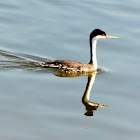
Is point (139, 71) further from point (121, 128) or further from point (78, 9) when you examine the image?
point (78, 9)

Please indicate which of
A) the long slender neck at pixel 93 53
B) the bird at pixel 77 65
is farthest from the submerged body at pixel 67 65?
the long slender neck at pixel 93 53

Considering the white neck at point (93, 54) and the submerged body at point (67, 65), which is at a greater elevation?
the white neck at point (93, 54)

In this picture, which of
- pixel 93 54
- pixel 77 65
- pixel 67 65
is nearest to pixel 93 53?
pixel 93 54

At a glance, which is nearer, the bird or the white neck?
the bird

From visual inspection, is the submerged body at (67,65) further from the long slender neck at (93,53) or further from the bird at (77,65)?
the long slender neck at (93,53)

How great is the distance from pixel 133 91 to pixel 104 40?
4.73 metres

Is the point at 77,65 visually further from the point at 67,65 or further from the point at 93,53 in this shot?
the point at 93,53

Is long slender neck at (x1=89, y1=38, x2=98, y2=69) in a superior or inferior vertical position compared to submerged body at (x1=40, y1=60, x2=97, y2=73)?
superior

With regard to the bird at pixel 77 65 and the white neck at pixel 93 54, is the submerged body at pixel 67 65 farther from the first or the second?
the white neck at pixel 93 54

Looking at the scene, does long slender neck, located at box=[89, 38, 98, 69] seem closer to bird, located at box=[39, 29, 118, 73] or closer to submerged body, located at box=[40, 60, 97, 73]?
bird, located at box=[39, 29, 118, 73]

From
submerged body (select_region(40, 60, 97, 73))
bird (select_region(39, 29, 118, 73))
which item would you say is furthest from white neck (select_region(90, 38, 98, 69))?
submerged body (select_region(40, 60, 97, 73))

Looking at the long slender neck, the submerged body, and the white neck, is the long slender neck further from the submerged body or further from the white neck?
the submerged body

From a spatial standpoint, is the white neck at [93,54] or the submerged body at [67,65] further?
the white neck at [93,54]

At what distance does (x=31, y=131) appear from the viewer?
10578mm
